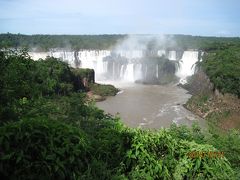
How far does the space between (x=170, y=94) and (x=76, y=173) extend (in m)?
38.2

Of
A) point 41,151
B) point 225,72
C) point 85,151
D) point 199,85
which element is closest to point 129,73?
point 199,85

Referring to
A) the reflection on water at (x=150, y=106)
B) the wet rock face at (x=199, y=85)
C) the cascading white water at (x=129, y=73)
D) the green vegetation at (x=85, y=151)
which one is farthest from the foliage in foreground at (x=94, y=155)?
the cascading white water at (x=129, y=73)

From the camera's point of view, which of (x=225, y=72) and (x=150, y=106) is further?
(x=225, y=72)

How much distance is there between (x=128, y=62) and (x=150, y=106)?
822 inches

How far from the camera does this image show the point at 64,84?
122ft

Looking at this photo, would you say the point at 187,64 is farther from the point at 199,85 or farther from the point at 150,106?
the point at 150,106

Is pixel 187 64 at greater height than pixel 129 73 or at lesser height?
greater

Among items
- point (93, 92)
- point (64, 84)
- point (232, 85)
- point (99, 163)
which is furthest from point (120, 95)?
point (99, 163)

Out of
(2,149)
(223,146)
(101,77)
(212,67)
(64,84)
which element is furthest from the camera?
(101,77)

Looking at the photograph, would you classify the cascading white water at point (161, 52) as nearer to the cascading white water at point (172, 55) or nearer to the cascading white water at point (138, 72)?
the cascading white water at point (172, 55)

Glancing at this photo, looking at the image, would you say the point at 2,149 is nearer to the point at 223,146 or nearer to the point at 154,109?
the point at 223,146

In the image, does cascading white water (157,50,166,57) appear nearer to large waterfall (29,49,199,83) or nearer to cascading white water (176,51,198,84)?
large waterfall (29,49,199,83)

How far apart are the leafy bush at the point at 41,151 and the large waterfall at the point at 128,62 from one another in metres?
45.6

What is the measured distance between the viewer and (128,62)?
55.4m
